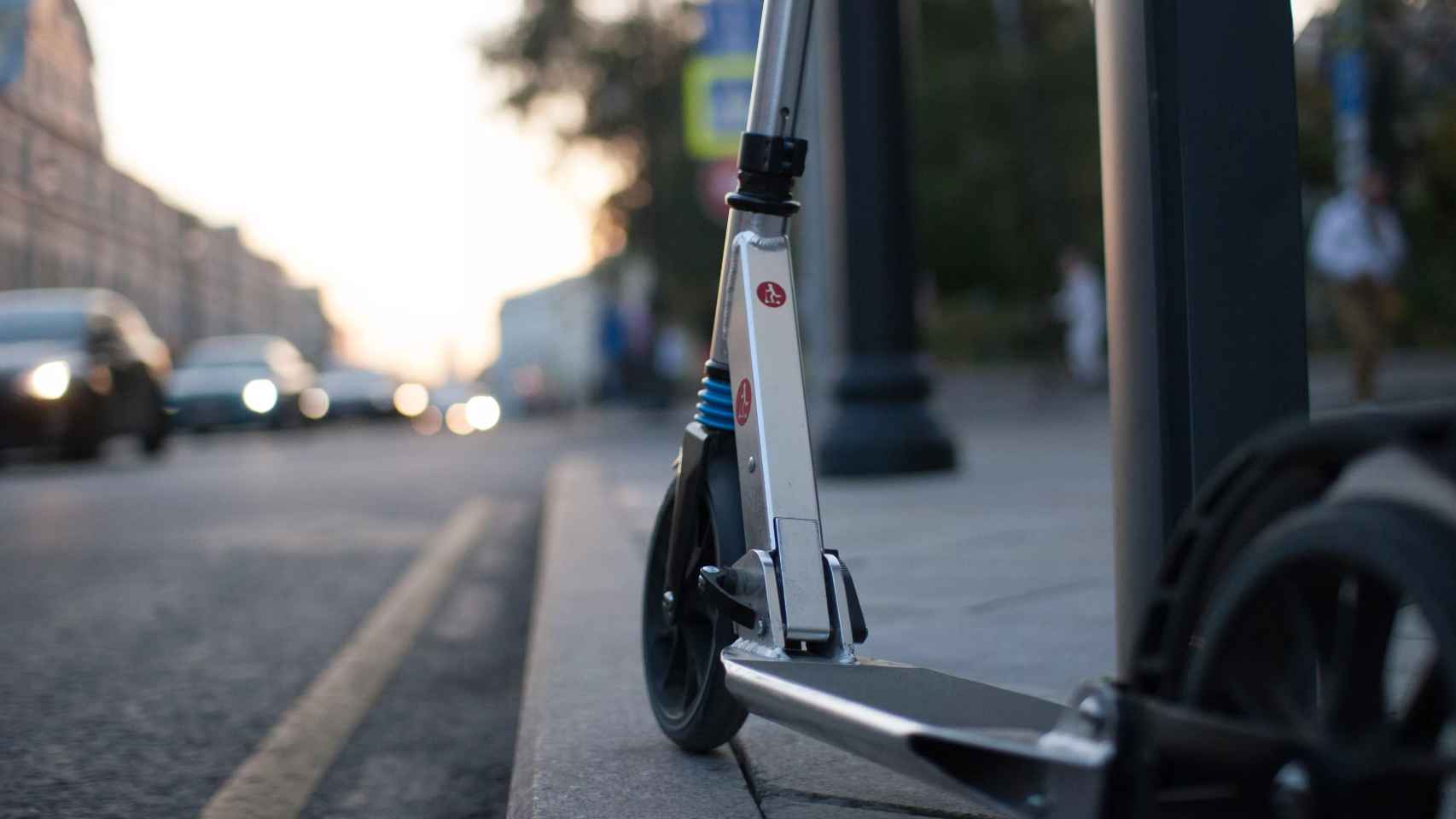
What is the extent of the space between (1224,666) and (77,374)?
14.9 m

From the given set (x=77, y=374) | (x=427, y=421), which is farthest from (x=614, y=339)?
(x=427, y=421)

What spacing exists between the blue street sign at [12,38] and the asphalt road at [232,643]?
1.52 metres

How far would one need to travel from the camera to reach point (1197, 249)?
210 centimetres

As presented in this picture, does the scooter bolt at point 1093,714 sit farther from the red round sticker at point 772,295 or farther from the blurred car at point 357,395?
the blurred car at point 357,395

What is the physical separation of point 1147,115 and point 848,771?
1090 millimetres

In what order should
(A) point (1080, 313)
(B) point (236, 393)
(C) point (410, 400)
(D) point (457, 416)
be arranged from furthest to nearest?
(D) point (457, 416) < (C) point (410, 400) < (B) point (236, 393) < (A) point (1080, 313)

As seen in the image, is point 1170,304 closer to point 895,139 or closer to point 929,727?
point 929,727

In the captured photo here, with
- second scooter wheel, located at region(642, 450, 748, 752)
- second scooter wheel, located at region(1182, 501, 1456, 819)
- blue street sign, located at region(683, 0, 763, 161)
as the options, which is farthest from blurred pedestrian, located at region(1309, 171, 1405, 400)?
second scooter wheel, located at region(1182, 501, 1456, 819)

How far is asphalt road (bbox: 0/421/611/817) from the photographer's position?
320 centimetres

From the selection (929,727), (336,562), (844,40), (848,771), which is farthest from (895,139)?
(929,727)

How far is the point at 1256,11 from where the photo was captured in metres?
2.08

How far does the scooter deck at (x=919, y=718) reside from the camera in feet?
5.61

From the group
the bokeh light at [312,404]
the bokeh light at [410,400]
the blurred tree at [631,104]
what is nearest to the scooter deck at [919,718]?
the bokeh light at [312,404]

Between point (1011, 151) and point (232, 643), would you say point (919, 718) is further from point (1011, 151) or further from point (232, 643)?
point (1011, 151)
